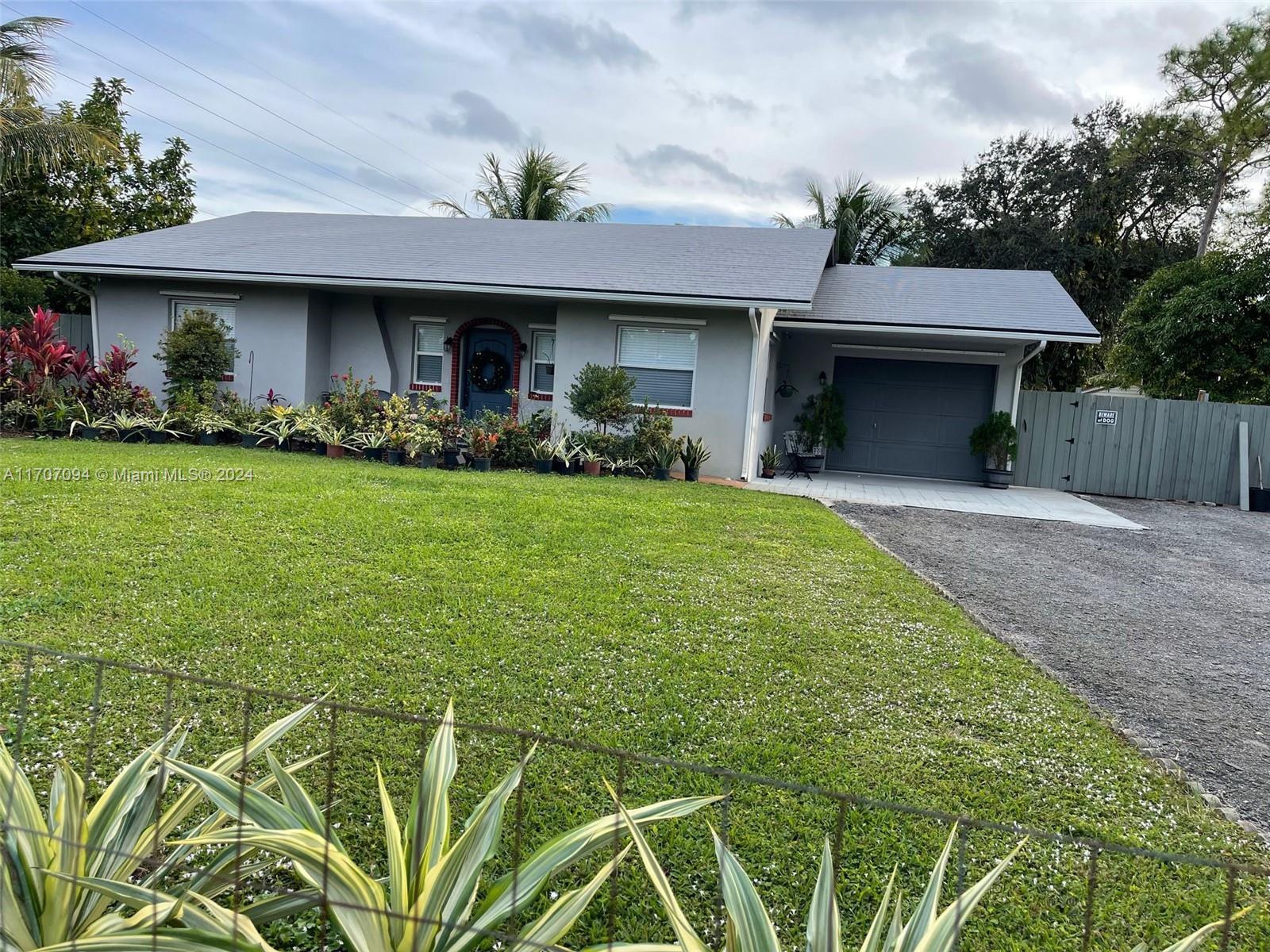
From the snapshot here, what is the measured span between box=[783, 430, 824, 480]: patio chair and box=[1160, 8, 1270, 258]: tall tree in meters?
16.8

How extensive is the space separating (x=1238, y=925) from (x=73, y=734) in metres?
4.28

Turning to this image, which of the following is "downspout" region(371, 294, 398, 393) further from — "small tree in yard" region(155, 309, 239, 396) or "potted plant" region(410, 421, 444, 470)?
"potted plant" region(410, 421, 444, 470)

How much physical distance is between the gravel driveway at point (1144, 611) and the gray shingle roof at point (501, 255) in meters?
4.33

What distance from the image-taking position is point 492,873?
9.24ft

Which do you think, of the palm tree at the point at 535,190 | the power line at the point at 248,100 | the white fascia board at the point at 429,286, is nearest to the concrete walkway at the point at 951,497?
the white fascia board at the point at 429,286

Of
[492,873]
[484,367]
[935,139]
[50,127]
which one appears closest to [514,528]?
[492,873]

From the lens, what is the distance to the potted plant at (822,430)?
46.1 ft

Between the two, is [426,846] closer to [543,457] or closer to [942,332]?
[543,457]

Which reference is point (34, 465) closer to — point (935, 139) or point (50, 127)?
point (50, 127)

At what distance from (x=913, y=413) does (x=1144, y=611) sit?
887 cm

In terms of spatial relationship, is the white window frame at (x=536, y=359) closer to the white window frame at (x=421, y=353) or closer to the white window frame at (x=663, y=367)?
the white window frame at (x=421, y=353)

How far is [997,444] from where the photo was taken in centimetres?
1335

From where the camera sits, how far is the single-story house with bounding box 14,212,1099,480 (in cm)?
1249

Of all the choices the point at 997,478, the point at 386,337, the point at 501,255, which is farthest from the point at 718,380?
the point at 386,337
